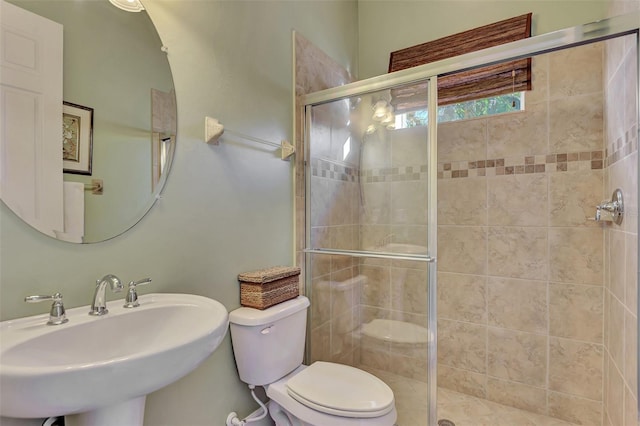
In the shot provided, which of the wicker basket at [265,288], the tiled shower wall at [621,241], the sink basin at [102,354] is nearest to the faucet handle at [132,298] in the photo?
the sink basin at [102,354]

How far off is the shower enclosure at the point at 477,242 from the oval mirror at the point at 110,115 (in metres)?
0.91

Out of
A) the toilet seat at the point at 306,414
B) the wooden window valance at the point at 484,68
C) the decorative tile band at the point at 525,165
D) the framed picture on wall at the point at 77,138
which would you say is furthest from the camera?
the wooden window valance at the point at 484,68

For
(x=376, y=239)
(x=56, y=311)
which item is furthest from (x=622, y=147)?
(x=56, y=311)

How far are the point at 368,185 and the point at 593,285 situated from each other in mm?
1440

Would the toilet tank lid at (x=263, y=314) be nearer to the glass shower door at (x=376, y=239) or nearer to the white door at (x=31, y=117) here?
the glass shower door at (x=376, y=239)

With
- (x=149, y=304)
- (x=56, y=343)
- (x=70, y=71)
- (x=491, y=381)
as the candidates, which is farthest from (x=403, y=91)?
(x=491, y=381)

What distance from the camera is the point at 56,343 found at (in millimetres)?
839

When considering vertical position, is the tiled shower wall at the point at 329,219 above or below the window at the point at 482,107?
below

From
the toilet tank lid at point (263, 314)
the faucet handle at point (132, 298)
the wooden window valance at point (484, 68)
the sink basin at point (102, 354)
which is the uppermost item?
the wooden window valance at point (484, 68)

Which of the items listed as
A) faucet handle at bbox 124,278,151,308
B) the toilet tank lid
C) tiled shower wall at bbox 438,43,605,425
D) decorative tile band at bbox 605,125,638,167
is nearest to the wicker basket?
the toilet tank lid

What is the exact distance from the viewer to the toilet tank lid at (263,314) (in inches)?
53.7

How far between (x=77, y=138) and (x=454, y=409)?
2478mm

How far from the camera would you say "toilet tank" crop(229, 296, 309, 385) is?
1385 mm

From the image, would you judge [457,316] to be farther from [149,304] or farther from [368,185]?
[149,304]
